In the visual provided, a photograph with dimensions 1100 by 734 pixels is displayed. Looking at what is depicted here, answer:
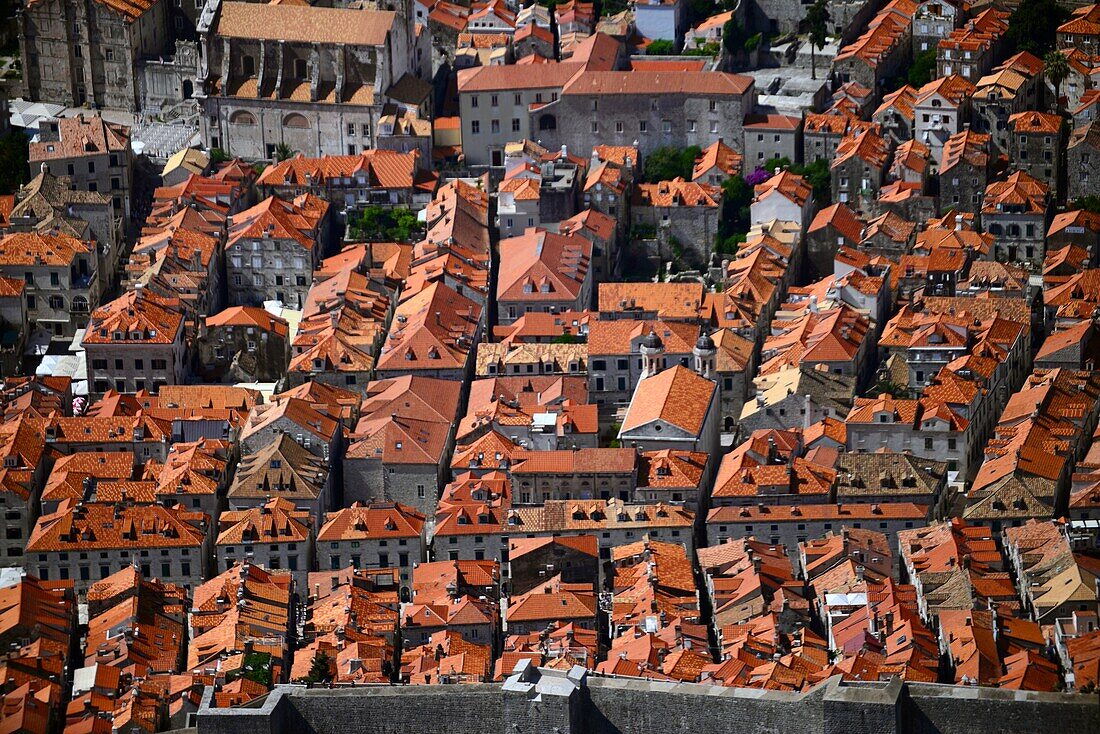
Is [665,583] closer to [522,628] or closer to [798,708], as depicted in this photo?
[522,628]

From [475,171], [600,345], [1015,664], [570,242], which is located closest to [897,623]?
[1015,664]

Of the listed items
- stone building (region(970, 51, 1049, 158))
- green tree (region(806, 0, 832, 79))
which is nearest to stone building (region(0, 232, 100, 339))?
green tree (region(806, 0, 832, 79))

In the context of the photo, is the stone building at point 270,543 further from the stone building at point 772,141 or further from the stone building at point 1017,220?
the stone building at point 1017,220

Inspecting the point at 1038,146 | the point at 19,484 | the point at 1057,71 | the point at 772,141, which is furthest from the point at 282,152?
the point at 1057,71

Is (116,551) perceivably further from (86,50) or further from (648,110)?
(86,50)

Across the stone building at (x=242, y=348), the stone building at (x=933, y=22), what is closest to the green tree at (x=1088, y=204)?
the stone building at (x=933, y=22)

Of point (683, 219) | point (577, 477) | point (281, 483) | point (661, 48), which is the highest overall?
point (661, 48)
